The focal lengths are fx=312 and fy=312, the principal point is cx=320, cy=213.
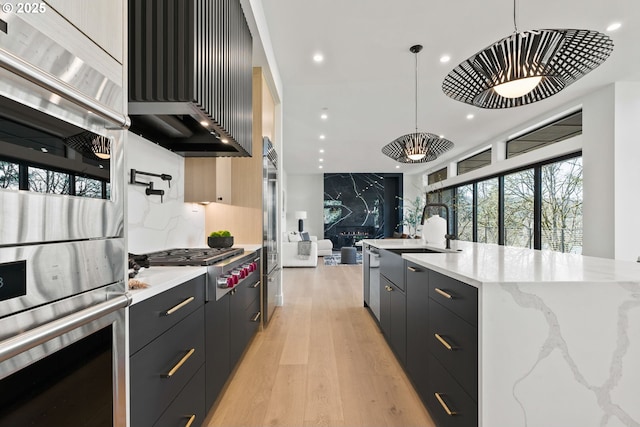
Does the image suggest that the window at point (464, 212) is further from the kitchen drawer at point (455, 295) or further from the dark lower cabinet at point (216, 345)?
the dark lower cabinet at point (216, 345)

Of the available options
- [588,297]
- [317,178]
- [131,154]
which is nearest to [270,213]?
[131,154]

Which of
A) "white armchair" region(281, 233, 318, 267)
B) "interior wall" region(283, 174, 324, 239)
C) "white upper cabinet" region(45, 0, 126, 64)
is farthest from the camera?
"interior wall" region(283, 174, 324, 239)

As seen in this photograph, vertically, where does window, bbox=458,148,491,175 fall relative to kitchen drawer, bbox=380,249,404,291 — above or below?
above

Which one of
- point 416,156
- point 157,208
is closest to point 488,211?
point 416,156

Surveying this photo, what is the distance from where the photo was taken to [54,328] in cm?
68

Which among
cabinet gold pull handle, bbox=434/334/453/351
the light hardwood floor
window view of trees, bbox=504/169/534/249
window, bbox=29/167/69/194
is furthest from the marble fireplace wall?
window, bbox=29/167/69/194

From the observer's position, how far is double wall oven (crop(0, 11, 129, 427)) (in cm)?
60

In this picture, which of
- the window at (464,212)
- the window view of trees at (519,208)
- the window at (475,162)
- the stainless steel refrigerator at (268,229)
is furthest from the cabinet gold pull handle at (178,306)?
the window at (464,212)

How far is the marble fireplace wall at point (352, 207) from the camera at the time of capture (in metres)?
11.5

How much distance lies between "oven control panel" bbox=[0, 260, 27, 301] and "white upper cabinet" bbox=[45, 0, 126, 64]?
22.3 inches

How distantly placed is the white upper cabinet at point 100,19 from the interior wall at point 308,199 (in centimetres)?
1067

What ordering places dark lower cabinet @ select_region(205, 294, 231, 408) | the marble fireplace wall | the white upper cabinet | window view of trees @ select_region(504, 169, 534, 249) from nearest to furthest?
the white upper cabinet → dark lower cabinet @ select_region(205, 294, 231, 408) → window view of trees @ select_region(504, 169, 534, 249) → the marble fireplace wall

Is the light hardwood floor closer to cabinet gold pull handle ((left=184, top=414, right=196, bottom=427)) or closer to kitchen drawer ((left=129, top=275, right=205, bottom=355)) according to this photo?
cabinet gold pull handle ((left=184, top=414, right=196, bottom=427))

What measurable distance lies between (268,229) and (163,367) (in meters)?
2.17
